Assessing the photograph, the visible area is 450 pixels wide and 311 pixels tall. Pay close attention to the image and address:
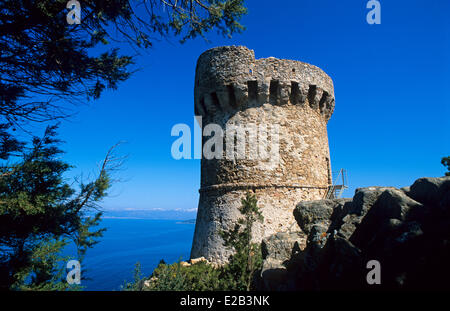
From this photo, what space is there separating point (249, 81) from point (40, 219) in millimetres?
8122

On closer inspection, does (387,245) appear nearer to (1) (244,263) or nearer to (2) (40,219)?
(1) (244,263)

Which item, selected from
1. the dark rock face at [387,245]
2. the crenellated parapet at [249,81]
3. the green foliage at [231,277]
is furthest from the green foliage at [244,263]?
the crenellated parapet at [249,81]

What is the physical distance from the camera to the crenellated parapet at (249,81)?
31.3 ft

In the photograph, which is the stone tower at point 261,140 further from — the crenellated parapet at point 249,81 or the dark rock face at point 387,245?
the dark rock face at point 387,245

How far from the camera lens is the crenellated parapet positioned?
31.3 feet

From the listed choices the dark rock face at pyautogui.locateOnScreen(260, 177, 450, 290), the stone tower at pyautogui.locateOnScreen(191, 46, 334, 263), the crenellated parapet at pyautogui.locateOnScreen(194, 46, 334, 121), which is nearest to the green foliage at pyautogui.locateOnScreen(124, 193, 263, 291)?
the dark rock face at pyautogui.locateOnScreen(260, 177, 450, 290)

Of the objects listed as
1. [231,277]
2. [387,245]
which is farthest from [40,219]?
[387,245]

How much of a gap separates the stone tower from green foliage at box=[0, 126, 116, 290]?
467 cm

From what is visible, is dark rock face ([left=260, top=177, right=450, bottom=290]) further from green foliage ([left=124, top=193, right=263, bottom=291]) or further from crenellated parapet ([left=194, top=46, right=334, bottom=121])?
crenellated parapet ([left=194, top=46, right=334, bottom=121])

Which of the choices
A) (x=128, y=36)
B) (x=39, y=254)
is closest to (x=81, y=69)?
(x=128, y=36)
